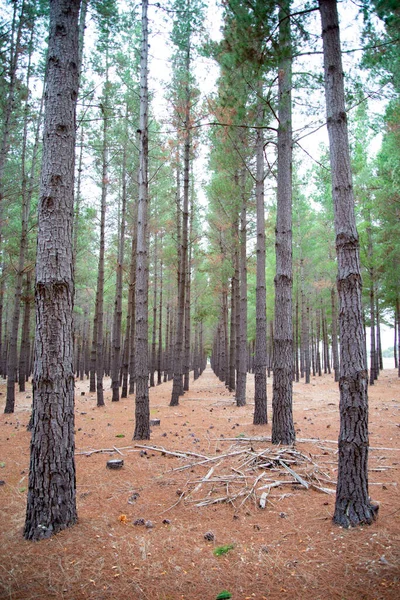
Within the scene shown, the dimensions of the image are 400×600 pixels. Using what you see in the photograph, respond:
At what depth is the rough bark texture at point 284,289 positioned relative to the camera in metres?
6.30

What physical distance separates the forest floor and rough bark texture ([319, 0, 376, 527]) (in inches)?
11.9

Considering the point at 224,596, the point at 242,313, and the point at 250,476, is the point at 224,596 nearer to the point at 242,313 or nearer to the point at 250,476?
the point at 250,476

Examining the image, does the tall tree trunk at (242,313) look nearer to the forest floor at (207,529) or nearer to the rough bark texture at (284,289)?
the rough bark texture at (284,289)

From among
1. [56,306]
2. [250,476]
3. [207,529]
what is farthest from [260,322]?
[56,306]

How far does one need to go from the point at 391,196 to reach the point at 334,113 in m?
12.2

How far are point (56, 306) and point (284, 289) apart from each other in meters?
4.13

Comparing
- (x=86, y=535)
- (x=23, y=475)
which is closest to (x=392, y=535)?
(x=86, y=535)

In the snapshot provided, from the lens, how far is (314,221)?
76.0 ft

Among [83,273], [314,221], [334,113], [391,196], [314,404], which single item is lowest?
[314,404]

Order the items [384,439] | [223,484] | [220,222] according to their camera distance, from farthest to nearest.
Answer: [220,222], [384,439], [223,484]

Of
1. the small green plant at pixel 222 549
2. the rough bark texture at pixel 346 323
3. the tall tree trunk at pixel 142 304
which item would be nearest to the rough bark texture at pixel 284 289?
the rough bark texture at pixel 346 323

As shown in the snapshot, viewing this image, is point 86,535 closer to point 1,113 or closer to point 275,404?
point 275,404

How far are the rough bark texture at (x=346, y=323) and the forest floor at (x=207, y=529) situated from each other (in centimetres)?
30

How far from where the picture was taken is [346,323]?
12.2 feet
